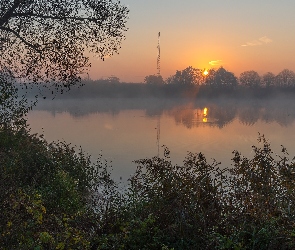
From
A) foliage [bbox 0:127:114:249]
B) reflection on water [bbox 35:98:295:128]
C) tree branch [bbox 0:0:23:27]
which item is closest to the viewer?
foliage [bbox 0:127:114:249]

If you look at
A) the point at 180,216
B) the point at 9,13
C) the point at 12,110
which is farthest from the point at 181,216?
the point at 12,110

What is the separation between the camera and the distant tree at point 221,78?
124250 mm

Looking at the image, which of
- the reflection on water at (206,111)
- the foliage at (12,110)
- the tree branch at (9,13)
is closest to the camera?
the tree branch at (9,13)

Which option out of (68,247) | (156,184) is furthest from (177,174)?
(68,247)

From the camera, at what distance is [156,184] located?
745cm

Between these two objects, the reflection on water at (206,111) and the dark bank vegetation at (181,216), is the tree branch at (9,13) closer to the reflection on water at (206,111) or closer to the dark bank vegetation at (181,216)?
the dark bank vegetation at (181,216)

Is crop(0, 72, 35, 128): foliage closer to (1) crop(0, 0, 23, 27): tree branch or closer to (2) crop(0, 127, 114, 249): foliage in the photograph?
(2) crop(0, 127, 114, 249): foliage

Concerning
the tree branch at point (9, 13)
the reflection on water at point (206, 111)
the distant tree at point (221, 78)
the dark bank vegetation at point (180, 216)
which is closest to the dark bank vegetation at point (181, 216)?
the dark bank vegetation at point (180, 216)

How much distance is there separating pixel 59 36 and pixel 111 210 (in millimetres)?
5926

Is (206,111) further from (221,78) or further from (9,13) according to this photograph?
(9,13)

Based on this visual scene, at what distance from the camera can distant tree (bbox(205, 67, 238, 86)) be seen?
124 meters

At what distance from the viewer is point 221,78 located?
4892 inches

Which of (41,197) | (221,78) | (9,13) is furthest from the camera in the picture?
(221,78)

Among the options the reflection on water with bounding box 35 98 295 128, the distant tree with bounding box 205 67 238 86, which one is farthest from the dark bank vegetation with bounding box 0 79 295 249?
the distant tree with bounding box 205 67 238 86
